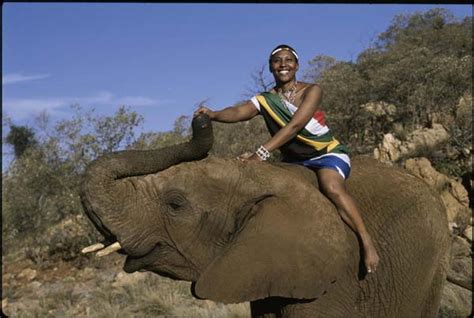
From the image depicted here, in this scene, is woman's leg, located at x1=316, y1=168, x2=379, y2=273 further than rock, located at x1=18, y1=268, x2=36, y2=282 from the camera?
No

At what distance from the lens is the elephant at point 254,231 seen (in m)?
4.24

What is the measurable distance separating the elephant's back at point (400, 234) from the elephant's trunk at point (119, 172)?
128 cm

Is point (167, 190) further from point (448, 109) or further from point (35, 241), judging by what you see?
point (35, 241)

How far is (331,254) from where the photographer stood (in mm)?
4312

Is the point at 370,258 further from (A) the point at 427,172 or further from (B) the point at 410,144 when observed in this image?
(B) the point at 410,144

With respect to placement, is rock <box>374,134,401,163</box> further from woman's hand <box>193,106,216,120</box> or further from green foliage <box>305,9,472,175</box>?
woman's hand <box>193,106,216,120</box>

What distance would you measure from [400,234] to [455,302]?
4.72m

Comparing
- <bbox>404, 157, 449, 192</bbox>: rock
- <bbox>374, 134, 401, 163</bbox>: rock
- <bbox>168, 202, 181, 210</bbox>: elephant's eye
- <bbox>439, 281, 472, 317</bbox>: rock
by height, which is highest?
<bbox>168, 202, 181, 210</bbox>: elephant's eye

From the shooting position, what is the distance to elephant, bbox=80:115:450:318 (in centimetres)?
424

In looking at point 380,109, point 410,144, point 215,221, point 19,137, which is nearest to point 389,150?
point 410,144

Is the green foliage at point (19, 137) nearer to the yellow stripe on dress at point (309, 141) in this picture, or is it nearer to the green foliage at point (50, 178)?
the green foliage at point (50, 178)

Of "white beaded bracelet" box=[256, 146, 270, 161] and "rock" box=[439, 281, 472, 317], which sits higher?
"white beaded bracelet" box=[256, 146, 270, 161]

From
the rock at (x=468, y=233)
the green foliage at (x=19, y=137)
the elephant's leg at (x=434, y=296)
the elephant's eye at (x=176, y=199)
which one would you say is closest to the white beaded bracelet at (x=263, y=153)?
the elephant's eye at (x=176, y=199)

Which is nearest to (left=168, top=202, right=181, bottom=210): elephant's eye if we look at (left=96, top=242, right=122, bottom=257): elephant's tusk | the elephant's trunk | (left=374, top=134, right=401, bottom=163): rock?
the elephant's trunk
